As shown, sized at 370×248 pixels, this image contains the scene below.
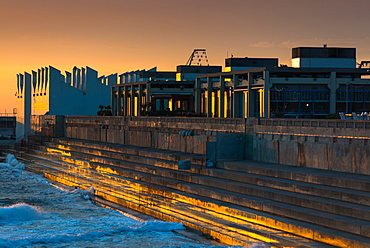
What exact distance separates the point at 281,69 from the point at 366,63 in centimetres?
1333

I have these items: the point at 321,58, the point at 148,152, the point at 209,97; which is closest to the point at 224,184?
the point at 148,152

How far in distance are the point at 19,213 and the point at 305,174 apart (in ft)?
54.6

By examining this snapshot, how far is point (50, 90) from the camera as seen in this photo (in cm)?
9212

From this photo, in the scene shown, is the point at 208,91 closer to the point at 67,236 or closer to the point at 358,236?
the point at 67,236

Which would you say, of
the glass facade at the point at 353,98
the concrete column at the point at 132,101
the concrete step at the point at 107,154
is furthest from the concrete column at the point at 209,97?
the concrete column at the point at 132,101

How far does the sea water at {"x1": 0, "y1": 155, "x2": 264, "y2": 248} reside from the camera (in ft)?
86.2

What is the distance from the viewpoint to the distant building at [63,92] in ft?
305

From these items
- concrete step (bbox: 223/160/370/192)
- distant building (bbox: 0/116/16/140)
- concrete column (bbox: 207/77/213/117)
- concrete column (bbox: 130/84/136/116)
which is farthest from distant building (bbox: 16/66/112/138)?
concrete step (bbox: 223/160/370/192)

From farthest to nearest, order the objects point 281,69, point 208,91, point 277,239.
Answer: point 208,91 < point 281,69 < point 277,239

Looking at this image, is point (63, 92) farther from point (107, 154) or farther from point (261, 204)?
point (261, 204)

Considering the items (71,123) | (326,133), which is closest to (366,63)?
(71,123)

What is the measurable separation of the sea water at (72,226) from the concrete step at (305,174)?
487 centimetres

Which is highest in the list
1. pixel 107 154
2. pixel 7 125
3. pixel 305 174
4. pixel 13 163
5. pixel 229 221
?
pixel 7 125

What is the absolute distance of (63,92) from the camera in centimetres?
9406
